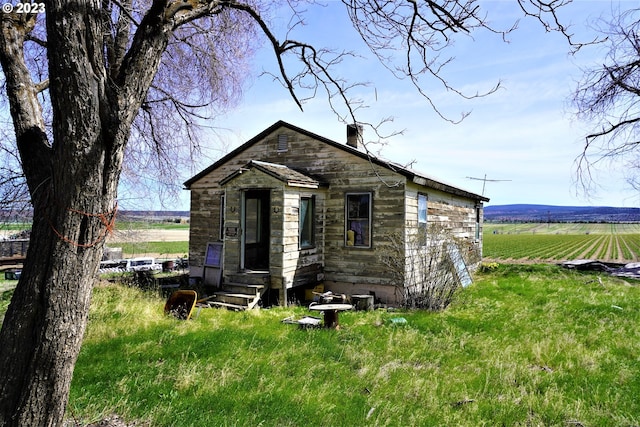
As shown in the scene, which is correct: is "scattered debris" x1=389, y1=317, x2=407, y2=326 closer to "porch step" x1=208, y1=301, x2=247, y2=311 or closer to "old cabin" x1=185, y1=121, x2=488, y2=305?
"old cabin" x1=185, y1=121, x2=488, y2=305

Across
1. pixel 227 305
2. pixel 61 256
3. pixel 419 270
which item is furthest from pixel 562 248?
pixel 61 256

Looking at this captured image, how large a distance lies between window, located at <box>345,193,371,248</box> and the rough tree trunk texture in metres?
8.99

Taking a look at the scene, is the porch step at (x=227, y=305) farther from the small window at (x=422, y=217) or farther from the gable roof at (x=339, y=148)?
the small window at (x=422, y=217)

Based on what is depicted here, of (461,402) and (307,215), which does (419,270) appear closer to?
(307,215)

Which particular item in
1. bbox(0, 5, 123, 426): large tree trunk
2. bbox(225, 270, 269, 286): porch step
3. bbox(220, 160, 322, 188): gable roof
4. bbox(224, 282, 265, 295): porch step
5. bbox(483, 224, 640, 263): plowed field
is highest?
bbox(220, 160, 322, 188): gable roof

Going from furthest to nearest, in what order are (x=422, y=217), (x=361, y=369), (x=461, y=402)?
(x=422, y=217) < (x=361, y=369) < (x=461, y=402)

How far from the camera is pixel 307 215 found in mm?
11836

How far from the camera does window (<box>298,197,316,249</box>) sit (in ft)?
37.8

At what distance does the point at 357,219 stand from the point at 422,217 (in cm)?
220

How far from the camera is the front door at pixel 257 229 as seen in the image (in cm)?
1353

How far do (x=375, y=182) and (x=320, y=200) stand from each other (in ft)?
5.72

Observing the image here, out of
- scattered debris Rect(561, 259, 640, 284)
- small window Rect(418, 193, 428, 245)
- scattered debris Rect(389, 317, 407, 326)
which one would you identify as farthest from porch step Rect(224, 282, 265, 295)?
scattered debris Rect(561, 259, 640, 284)

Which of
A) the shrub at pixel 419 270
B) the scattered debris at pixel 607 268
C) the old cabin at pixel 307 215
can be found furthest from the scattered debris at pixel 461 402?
the scattered debris at pixel 607 268

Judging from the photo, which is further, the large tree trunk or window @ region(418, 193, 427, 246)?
window @ region(418, 193, 427, 246)
